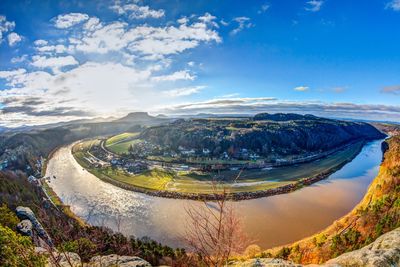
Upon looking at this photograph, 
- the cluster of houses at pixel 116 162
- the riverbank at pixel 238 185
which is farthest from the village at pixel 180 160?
the riverbank at pixel 238 185

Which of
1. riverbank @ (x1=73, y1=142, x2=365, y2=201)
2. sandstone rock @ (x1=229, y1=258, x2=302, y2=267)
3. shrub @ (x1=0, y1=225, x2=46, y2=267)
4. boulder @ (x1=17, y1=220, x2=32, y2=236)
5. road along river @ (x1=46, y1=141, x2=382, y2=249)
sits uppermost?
sandstone rock @ (x1=229, y1=258, x2=302, y2=267)

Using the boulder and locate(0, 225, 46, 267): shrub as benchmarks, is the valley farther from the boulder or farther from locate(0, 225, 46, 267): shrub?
the boulder

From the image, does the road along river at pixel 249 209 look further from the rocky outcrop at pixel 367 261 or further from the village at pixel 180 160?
the rocky outcrop at pixel 367 261

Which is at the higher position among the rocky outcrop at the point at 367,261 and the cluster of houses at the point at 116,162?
the rocky outcrop at the point at 367,261

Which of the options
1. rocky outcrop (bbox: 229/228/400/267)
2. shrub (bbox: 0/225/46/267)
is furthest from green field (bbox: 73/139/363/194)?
shrub (bbox: 0/225/46/267)

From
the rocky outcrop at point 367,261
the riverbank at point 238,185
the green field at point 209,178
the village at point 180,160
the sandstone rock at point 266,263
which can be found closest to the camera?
the rocky outcrop at point 367,261

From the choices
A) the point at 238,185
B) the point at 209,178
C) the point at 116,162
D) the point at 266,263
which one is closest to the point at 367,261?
the point at 266,263
